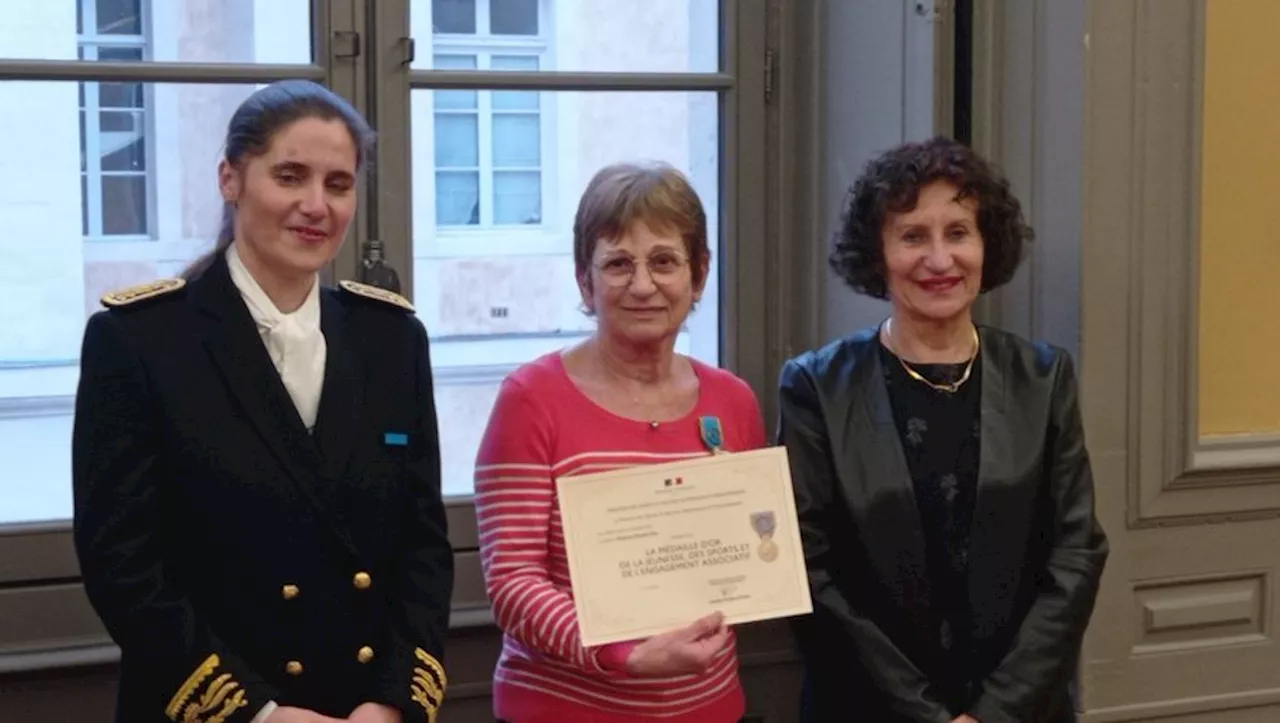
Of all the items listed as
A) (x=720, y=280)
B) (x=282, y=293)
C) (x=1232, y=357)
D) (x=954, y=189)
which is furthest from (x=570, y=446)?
(x=1232, y=357)

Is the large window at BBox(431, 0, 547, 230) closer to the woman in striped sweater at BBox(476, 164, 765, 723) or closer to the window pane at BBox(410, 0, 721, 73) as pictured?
the window pane at BBox(410, 0, 721, 73)

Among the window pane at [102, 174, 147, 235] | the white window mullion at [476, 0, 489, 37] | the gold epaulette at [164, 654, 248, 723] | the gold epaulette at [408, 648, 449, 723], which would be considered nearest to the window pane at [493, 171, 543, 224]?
the white window mullion at [476, 0, 489, 37]

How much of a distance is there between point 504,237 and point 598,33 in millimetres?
375

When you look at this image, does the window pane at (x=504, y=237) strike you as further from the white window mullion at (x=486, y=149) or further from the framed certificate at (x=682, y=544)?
the framed certificate at (x=682, y=544)

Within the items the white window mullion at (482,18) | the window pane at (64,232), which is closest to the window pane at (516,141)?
the white window mullion at (482,18)

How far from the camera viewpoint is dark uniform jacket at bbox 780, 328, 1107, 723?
2.15 metres

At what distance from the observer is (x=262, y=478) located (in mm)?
1859

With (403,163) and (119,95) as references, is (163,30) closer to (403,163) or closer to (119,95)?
(119,95)

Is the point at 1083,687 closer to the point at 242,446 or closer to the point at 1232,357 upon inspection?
the point at 1232,357

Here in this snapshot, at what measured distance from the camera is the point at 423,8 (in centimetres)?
268

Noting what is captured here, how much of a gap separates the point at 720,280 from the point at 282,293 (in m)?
1.14

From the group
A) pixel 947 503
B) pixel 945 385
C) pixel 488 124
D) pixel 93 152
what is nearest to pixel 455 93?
pixel 488 124

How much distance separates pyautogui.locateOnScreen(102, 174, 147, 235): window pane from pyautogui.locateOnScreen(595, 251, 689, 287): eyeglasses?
87 centimetres

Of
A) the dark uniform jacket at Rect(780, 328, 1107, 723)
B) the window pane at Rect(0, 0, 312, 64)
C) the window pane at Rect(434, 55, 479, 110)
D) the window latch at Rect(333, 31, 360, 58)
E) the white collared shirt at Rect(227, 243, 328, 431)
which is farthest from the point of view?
the window pane at Rect(434, 55, 479, 110)
